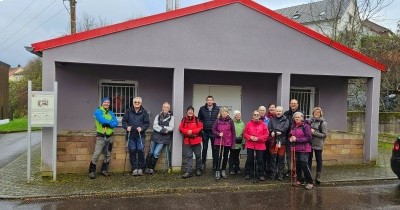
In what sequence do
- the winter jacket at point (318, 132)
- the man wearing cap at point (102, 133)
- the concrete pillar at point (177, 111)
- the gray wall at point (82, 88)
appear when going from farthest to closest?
the gray wall at point (82, 88)
the concrete pillar at point (177, 111)
the man wearing cap at point (102, 133)
the winter jacket at point (318, 132)

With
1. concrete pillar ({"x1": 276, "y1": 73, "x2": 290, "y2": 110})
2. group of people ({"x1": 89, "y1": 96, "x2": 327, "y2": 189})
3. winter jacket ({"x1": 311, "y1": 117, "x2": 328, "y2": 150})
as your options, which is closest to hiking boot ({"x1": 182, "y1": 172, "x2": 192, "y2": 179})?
group of people ({"x1": 89, "y1": 96, "x2": 327, "y2": 189})

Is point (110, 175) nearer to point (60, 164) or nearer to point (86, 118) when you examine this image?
point (60, 164)

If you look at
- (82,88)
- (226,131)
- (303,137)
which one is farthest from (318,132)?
(82,88)

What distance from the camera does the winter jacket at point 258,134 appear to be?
27.2 feet

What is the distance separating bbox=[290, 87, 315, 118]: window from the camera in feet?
39.1

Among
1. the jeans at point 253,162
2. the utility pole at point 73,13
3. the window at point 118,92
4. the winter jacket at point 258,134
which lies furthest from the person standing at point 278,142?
the utility pole at point 73,13

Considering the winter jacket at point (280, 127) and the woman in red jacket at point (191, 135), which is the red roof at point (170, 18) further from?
the winter jacket at point (280, 127)

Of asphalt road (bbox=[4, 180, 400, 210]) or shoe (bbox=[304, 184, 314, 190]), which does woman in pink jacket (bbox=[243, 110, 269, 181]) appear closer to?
asphalt road (bbox=[4, 180, 400, 210])

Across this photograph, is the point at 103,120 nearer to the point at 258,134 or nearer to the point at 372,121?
the point at 258,134

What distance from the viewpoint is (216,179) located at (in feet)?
27.7

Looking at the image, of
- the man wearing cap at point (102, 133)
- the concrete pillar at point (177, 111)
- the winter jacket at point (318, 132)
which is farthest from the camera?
the concrete pillar at point (177, 111)

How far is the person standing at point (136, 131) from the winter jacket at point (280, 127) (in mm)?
2697

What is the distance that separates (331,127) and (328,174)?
3.28 m

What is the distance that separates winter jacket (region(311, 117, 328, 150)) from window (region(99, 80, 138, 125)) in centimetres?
475
